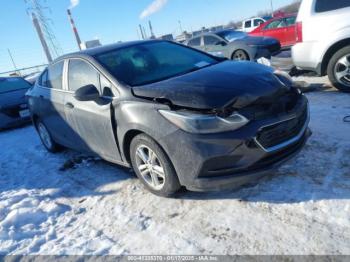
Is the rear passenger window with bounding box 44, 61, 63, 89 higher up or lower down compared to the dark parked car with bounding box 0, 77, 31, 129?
higher up

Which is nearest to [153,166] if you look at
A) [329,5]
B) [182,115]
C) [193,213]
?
[193,213]

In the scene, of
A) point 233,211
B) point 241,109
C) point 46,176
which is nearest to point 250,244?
point 233,211

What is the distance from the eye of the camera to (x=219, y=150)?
2814mm

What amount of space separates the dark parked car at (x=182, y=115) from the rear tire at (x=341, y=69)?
236 cm

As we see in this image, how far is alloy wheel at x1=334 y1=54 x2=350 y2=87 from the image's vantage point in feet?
17.6

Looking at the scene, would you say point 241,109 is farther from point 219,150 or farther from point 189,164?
point 189,164

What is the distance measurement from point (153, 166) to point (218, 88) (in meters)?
1.03

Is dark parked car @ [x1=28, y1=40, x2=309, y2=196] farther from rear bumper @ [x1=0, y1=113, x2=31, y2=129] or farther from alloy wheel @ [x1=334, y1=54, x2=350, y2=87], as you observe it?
rear bumper @ [x1=0, y1=113, x2=31, y2=129]

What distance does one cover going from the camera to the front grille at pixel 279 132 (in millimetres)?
2852

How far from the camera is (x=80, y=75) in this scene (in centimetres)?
417

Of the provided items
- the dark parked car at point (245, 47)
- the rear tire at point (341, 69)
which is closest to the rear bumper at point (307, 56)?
the rear tire at point (341, 69)

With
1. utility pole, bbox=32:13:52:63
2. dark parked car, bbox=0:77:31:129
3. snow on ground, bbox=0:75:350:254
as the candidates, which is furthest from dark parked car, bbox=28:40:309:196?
utility pole, bbox=32:13:52:63

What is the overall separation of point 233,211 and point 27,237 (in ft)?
6.91

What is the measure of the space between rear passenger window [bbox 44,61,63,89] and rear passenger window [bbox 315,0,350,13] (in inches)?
171
